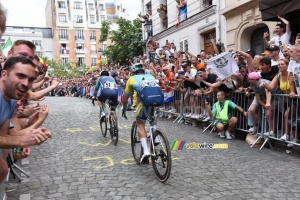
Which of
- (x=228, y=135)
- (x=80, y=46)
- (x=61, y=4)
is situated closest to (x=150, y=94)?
(x=228, y=135)

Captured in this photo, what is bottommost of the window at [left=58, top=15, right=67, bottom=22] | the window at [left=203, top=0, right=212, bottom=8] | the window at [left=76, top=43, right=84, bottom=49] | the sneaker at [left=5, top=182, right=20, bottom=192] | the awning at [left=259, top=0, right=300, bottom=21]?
the sneaker at [left=5, top=182, right=20, bottom=192]

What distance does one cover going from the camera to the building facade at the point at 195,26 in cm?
1499

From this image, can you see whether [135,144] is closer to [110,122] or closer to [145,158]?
[145,158]

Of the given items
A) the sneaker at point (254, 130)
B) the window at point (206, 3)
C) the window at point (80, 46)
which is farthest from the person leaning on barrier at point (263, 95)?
the window at point (80, 46)

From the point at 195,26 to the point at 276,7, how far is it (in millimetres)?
7972

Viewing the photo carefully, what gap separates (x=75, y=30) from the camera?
74875mm

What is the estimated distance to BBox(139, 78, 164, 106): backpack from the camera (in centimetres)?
530

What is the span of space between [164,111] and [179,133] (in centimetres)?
339

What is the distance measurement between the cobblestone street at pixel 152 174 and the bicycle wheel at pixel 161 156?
0.14m

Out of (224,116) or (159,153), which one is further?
(224,116)

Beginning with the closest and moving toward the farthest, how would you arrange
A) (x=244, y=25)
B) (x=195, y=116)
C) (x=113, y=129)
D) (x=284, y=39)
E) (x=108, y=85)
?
(x=113, y=129)
(x=108, y=85)
(x=284, y=39)
(x=195, y=116)
(x=244, y=25)

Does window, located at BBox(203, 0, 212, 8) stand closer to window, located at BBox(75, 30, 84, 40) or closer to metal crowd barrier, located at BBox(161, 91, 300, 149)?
metal crowd barrier, located at BBox(161, 91, 300, 149)

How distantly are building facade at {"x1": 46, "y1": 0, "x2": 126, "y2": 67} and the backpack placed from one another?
2682 inches

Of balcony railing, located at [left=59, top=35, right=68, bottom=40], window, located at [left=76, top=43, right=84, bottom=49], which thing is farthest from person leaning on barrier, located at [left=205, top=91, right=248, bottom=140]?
balcony railing, located at [left=59, top=35, right=68, bottom=40]
